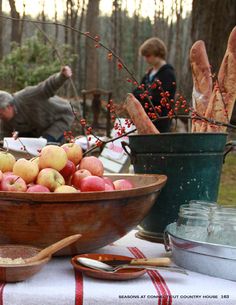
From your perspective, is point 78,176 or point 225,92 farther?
point 225,92

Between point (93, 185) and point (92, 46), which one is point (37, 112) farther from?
point (92, 46)

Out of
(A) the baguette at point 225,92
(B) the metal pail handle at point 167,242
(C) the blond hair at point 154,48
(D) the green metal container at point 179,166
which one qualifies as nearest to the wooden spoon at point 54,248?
(B) the metal pail handle at point 167,242

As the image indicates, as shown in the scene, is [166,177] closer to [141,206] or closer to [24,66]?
[141,206]

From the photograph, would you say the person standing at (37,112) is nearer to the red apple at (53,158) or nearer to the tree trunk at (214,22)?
the tree trunk at (214,22)

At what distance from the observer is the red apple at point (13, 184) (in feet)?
3.22

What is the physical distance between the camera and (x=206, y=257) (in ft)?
3.07

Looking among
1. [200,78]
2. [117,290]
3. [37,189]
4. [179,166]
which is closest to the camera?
[117,290]

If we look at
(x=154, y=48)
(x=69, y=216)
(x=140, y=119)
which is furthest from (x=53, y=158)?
(x=154, y=48)

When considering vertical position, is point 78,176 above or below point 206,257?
above

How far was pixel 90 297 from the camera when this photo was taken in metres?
0.82

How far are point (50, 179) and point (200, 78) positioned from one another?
23.6 inches

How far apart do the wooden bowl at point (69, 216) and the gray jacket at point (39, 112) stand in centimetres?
367

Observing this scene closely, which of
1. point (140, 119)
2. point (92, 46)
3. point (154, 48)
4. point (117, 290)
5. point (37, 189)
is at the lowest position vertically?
point (117, 290)

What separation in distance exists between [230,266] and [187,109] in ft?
1.44
